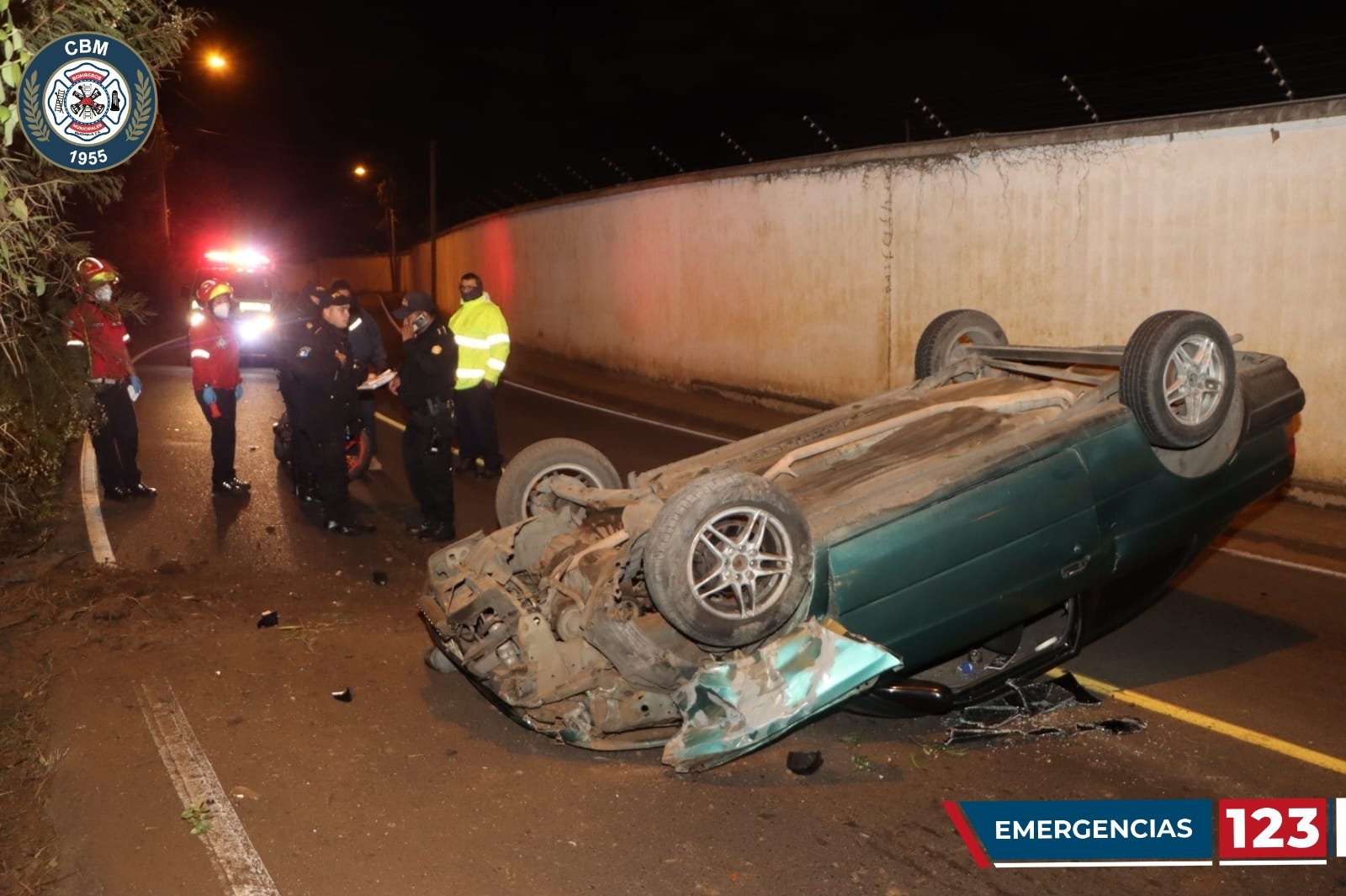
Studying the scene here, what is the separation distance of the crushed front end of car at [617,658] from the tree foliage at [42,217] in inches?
89.3

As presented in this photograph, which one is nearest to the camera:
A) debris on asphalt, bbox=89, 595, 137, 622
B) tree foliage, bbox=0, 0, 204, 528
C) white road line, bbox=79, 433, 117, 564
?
tree foliage, bbox=0, 0, 204, 528

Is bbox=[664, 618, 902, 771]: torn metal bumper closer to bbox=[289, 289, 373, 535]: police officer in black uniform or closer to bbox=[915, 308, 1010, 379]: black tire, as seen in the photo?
bbox=[915, 308, 1010, 379]: black tire

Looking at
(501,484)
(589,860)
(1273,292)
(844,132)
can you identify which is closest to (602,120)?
(844,132)

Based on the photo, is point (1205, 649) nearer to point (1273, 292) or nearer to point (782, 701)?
point (782, 701)

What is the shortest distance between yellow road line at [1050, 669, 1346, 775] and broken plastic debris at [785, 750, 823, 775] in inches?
61.4

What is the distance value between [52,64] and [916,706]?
4.53 m

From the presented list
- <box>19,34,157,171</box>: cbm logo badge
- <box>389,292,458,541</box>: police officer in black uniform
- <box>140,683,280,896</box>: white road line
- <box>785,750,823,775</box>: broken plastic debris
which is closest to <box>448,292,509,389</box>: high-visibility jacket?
<box>389,292,458,541</box>: police officer in black uniform

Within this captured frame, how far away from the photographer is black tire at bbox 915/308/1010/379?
22.5 feet

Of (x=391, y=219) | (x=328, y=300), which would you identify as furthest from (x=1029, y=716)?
(x=391, y=219)

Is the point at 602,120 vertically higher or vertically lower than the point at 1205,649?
higher

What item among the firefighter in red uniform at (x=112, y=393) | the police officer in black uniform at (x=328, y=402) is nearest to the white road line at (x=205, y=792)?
the police officer in black uniform at (x=328, y=402)

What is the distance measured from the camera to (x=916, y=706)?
4.92 m

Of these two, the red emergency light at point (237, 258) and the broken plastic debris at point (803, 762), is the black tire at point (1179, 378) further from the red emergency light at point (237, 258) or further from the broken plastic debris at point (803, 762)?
the red emergency light at point (237, 258)

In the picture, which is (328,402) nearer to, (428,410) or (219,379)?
(428,410)
